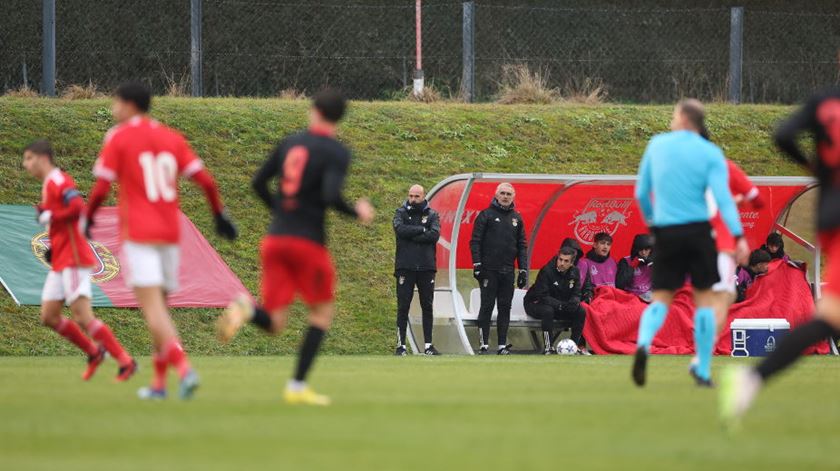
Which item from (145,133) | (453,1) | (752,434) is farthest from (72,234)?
(453,1)

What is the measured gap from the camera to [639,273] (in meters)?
20.9

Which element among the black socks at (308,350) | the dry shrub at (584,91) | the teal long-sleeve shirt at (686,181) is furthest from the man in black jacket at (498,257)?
the black socks at (308,350)

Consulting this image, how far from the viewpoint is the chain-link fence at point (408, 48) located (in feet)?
93.4

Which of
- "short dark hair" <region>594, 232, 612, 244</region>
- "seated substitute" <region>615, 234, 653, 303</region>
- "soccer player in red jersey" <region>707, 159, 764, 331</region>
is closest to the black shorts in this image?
"soccer player in red jersey" <region>707, 159, 764, 331</region>

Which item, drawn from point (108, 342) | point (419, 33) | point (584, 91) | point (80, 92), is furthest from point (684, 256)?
point (584, 91)

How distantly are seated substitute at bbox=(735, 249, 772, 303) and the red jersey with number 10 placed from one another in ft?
36.5

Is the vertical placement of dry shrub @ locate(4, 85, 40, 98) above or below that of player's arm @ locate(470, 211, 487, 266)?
above

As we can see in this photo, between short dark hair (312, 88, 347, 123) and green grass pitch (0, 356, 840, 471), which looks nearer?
green grass pitch (0, 356, 840, 471)

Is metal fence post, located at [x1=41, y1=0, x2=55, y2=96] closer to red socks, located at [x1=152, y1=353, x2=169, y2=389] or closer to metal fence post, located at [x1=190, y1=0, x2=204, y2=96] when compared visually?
metal fence post, located at [x1=190, y1=0, x2=204, y2=96]

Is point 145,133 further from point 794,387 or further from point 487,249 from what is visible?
point 487,249

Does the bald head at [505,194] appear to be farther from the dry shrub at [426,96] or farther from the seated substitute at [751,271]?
the dry shrub at [426,96]

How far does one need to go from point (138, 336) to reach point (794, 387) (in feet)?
37.6

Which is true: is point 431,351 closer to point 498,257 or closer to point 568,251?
point 498,257

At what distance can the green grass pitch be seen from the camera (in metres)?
6.77
